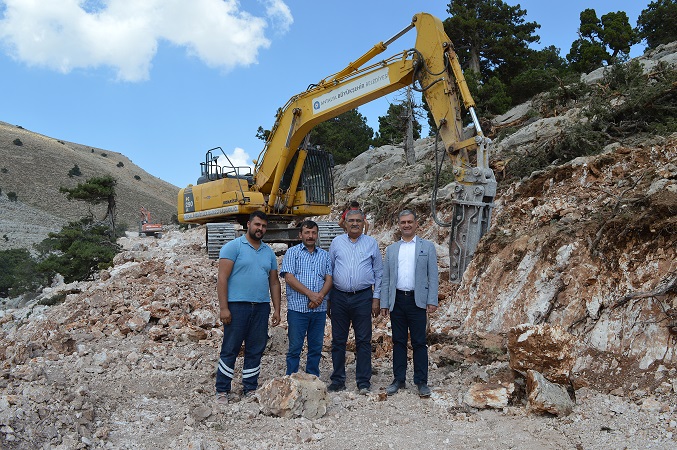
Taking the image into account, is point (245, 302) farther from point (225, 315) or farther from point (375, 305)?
point (375, 305)

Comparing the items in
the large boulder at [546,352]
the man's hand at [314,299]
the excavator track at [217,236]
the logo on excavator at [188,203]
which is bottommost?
the large boulder at [546,352]

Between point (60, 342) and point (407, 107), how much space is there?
1842cm

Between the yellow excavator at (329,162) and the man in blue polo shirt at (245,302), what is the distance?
3639 mm

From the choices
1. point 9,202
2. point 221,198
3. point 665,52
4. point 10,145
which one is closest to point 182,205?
point 221,198

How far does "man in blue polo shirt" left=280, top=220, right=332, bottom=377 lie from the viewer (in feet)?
15.8

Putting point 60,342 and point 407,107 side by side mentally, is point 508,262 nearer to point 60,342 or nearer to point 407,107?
point 60,342

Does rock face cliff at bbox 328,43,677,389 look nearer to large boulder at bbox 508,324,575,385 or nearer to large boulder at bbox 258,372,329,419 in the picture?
large boulder at bbox 508,324,575,385

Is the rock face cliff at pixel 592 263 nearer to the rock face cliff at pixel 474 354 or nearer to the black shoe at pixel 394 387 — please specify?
the rock face cliff at pixel 474 354

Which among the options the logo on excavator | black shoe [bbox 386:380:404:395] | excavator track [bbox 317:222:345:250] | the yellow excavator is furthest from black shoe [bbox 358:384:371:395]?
the logo on excavator

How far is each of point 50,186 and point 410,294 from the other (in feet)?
235

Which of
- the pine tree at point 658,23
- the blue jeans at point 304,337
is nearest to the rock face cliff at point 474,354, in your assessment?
the blue jeans at point 304,337

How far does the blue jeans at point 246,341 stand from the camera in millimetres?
4633

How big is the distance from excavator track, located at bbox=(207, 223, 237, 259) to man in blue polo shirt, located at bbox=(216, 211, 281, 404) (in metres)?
7.14

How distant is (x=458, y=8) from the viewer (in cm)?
2823
